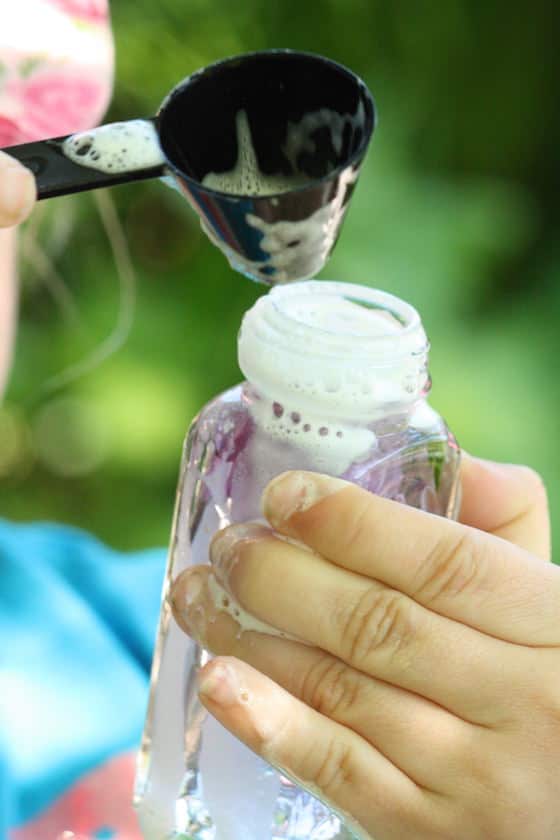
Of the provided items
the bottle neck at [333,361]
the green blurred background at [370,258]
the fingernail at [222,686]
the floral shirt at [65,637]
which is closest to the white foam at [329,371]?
the bottle neck at [333,361]

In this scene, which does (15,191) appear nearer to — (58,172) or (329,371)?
(58,172)

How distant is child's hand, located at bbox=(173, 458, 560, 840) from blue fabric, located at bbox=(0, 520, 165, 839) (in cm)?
22

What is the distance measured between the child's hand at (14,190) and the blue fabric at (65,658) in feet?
1.12

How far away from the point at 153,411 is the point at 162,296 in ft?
0.48

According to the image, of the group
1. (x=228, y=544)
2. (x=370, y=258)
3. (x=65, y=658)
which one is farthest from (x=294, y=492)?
(x=370, y=258)

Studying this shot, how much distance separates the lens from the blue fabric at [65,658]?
0.63 meters

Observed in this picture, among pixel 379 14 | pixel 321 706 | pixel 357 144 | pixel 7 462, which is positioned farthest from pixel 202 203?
pixel 7 462

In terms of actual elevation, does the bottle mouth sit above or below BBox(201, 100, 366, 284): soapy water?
below

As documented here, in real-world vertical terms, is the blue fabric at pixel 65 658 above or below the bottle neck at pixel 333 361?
below

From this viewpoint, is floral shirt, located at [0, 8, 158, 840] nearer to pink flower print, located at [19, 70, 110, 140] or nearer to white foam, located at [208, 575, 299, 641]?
pink flower print, located at [19, 70, 110, 140]

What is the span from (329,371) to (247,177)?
9 centimetres

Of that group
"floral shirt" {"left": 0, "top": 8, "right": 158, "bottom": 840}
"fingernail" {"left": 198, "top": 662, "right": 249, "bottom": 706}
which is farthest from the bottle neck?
"floral shirt" {"left": 0, "top": 8, "right": 158, "bottom": 840}

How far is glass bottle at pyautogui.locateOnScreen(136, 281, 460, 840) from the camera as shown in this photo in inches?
18.6

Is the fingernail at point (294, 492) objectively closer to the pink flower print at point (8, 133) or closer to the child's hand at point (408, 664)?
the child's hand at point (408, 664)
